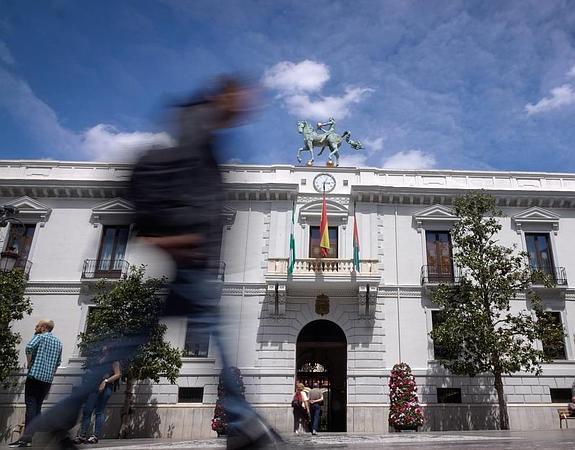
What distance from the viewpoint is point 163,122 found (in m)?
2.67

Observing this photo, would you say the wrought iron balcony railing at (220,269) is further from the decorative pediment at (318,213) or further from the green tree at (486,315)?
the decorative pediment at (318,213)

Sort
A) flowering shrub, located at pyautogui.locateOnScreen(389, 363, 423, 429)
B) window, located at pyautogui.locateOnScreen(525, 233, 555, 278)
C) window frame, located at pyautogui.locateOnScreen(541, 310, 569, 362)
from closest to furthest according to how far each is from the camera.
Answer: flowering shrub, located at pyautogui.locateOnScreen(389, 363, 423, 429)
window frame, located at pyautogui.locateOnScreen(541, 310, 569, 362)
window, located at pyautogui.locateOnScreen(525, 233, 555, 278)

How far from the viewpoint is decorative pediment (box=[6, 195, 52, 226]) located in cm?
1978

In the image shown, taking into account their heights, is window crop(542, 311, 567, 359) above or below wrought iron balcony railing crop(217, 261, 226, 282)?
above

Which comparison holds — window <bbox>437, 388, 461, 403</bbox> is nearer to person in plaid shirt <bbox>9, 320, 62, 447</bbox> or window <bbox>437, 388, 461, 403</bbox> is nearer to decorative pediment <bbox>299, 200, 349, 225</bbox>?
decorative pediment <bbox>299, 200, 349, 225</bbox>

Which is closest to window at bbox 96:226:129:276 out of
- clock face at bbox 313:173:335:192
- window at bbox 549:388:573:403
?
clock face at bbox 313:173:335:192

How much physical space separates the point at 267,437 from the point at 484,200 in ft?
58.8

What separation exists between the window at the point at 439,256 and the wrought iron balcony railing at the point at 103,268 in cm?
1294

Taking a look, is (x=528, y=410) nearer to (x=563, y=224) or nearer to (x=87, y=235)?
(x=563, y=224)

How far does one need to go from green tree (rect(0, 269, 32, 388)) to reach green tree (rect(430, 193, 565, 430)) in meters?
15.5

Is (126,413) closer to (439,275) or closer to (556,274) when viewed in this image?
(439,275)

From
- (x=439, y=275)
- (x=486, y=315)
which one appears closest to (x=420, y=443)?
(x=486, y=315)

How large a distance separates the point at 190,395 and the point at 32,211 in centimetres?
1086

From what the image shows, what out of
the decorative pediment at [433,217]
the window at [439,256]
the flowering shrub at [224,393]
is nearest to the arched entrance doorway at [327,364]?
the window at [439,256]
